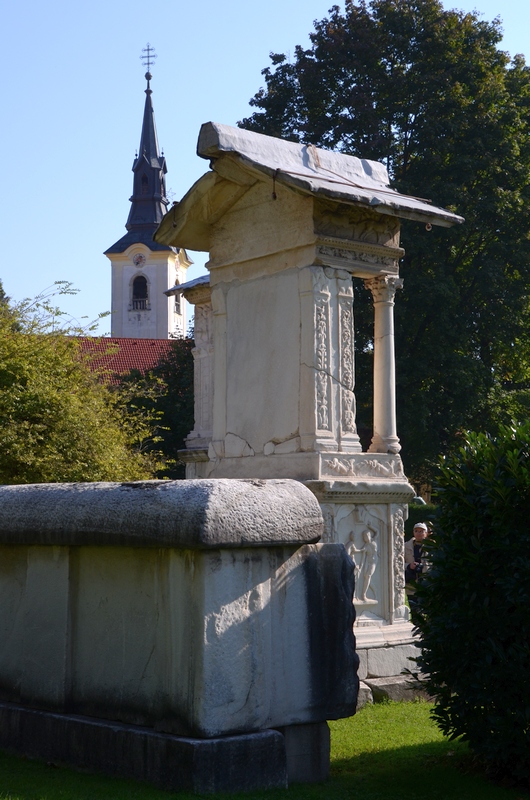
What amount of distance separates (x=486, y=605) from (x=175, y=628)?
5.02 feet

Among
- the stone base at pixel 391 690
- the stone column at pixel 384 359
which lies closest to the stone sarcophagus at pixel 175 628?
the stone base at pixel 391 690

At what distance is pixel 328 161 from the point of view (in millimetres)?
8953

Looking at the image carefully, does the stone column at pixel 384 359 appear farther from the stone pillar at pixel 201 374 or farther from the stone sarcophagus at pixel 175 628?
the stone pillar at pixel 201 374

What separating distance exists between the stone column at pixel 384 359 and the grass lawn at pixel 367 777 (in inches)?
116

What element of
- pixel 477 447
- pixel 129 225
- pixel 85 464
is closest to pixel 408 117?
pixel 85 464

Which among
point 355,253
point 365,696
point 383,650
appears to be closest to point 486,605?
point 365,696

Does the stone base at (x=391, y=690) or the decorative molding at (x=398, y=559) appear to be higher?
the decorative molding at (x=398, y=559)

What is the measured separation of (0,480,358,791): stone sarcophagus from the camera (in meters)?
4.18

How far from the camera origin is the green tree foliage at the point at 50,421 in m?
12.7

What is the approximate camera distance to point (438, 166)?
78.7ft

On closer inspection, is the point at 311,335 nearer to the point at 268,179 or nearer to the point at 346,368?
the point at 346,368

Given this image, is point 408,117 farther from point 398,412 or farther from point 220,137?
point 220,137

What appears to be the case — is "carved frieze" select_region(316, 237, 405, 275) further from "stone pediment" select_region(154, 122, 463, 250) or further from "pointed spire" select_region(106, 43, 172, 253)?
"pointed spire" select_region(106, 43, 172, 253)

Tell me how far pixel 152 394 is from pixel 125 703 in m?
12.6
